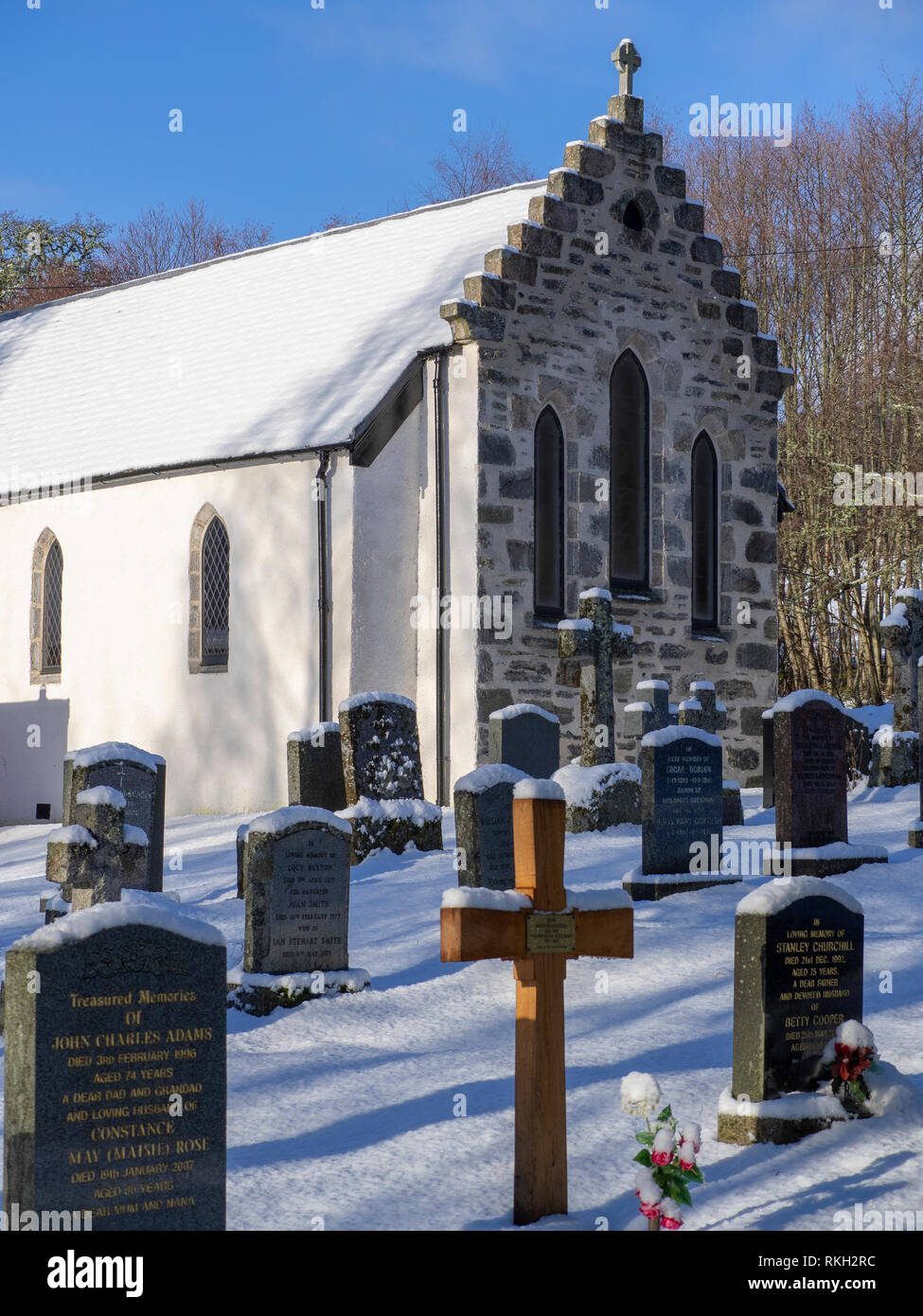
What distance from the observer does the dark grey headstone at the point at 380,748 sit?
1434 cm

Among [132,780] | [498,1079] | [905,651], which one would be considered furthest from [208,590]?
[498,1079]

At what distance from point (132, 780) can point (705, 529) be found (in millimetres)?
10573

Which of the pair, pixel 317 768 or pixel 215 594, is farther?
pixel 215 594

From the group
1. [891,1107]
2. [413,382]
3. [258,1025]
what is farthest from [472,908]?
[413,382]

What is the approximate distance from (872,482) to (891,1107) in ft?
80.2

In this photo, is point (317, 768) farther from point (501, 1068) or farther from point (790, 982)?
point (790, 982)

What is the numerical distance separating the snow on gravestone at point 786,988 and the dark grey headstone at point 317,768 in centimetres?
730

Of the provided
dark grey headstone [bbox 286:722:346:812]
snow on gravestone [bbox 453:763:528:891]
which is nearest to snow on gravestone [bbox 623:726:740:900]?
snow on gravestone [bbox 453:763:528:891]

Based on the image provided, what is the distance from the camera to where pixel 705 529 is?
71.1 ft

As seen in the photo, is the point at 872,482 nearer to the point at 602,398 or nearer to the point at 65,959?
the point at 602,398

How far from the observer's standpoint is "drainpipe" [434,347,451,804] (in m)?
18.6

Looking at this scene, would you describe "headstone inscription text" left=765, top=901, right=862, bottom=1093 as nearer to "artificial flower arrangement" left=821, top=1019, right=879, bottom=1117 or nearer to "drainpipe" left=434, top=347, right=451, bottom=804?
"artificial flower arrangement" left=821, top=1019, right=879, bottom=1117

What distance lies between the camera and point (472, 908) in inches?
259

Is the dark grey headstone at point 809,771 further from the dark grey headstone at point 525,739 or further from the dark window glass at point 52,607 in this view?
the dark window glass at point 52,607
